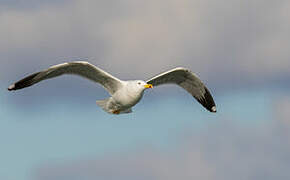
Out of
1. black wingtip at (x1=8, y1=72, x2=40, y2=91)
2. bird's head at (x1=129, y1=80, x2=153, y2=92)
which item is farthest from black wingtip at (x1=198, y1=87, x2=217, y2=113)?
black wingtip at (x1=8, y1=72, x2=40, y2=91)

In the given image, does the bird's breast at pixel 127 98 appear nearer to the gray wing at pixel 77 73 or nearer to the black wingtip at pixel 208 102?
the gray wing at pixel 77 73

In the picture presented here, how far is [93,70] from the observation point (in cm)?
2717

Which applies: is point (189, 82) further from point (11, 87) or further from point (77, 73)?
point (11, 87)

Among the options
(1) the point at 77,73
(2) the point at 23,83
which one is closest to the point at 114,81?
(1) the point at 77,73

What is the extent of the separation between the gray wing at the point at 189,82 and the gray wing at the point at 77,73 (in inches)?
72.9

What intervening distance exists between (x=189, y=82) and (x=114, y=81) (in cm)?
468

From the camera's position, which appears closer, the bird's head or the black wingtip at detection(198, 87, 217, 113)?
the bird's head

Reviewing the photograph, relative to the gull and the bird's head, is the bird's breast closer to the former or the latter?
the gull

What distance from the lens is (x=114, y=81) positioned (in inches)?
1088

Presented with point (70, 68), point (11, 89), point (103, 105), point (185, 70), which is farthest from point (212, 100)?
point (11, 89)

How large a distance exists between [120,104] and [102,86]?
4.19 feet

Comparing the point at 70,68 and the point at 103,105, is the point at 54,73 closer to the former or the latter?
the point at 70,68

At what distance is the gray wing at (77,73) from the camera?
85.1 feet

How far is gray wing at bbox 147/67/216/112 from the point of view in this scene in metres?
29.3
